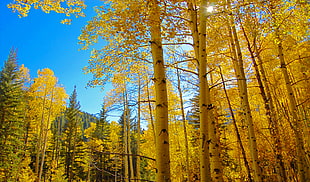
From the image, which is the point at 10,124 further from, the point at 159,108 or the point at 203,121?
the point at 203,121

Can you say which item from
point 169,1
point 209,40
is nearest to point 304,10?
point 209,40

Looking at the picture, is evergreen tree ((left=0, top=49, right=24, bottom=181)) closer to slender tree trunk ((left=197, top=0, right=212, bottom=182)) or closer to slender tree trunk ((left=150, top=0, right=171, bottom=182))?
slender tree trunk ((left=150, top=0, right=171, bottom=182))

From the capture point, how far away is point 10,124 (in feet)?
44.7

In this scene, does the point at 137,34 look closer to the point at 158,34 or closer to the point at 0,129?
the point at 158,34

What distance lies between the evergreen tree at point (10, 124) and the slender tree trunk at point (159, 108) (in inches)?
A: 571

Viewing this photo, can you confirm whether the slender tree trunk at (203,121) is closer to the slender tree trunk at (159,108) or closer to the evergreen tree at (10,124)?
the slender tree trunk at (159,108)

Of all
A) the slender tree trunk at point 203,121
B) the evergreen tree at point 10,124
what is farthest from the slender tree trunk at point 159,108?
the evergreen tree at point 10,124

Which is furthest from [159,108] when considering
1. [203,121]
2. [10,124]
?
[10,124]

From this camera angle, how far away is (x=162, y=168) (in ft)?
7.19

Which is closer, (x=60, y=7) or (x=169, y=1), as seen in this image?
(x=169, y=1)

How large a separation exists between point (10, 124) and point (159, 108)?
15517mm

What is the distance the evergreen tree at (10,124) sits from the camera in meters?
12.6

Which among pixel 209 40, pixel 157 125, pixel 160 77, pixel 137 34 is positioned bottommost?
pixel 157 125

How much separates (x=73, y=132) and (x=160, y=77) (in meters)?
24.3
